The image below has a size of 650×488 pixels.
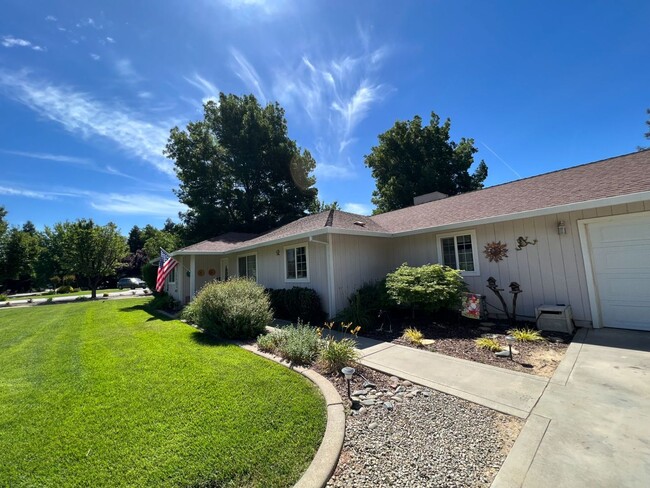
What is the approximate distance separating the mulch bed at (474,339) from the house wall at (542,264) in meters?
0.89

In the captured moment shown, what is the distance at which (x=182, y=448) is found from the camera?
2.67 m

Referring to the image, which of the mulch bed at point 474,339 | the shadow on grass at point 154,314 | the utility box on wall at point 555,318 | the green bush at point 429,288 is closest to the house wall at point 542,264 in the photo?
the utility box on wall at point 555,318

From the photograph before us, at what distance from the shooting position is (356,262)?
31.3ft

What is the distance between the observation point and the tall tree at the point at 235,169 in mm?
23297

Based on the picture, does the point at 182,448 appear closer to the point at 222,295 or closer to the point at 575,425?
the point at 575,425

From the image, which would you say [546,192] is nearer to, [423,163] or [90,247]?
[423,163]

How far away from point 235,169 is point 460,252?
20.4 m

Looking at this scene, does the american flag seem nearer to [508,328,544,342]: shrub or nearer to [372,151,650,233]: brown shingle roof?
[372,151,650,233]: brown shingle roof

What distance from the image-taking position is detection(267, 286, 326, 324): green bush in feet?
29.0

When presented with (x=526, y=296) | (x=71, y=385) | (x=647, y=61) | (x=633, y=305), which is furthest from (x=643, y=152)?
(x=71, y=385)

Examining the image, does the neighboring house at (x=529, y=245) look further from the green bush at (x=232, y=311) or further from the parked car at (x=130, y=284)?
the parked car at (x=130, y=284)

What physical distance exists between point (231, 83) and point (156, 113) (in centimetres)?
300

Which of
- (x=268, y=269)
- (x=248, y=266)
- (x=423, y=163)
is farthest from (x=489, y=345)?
(x=423, y=163)

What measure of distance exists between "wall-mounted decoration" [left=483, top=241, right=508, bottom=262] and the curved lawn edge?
6301 mm
